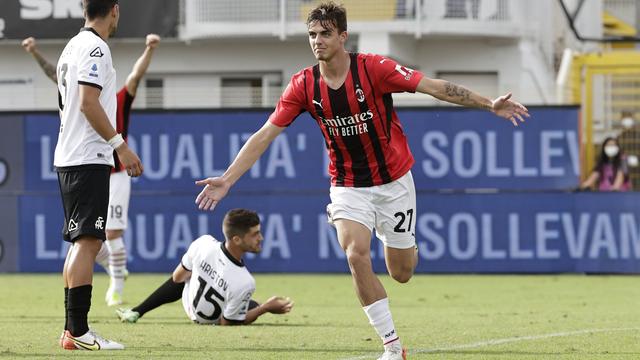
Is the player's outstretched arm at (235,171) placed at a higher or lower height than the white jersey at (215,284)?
higher

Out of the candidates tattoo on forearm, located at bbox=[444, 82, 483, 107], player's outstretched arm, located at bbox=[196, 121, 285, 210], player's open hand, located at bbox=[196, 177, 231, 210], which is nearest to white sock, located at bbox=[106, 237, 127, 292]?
player's outstretched arm, located at bbox=[196, 121, 285, 210]

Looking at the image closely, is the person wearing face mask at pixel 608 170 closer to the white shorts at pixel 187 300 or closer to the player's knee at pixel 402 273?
the white shorts at pixel 187 300

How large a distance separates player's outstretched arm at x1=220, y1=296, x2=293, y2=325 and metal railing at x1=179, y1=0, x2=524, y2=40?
16.3m

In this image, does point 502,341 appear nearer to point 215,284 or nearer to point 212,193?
point 215,284

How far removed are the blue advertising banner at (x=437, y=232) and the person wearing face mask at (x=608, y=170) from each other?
445 millimetres

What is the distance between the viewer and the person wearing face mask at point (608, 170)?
19.3 metres

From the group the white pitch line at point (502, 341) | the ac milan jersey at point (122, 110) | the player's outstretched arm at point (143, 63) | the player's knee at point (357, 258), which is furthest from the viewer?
the ac milan jersey at point (122, 110)

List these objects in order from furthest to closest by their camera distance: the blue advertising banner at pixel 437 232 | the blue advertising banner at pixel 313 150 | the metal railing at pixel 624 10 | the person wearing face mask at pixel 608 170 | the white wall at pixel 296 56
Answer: the metal railing at pixel 624 10 < the white wall at pixel 296 56 < the person wearing face mask at pixel 608 170 < the blue advertising banner at pixel 313 150 < the blue advertising banner at pixel 437 232

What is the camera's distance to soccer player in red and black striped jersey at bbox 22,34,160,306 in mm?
13461

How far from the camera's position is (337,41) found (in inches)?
345

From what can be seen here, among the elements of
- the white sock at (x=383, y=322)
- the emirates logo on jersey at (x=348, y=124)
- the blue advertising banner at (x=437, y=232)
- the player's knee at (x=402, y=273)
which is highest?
the emirates logo on jersey at (x=348, y=124)

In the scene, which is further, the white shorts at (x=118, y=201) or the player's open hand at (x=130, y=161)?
the white shorts at (x=118, y=201)

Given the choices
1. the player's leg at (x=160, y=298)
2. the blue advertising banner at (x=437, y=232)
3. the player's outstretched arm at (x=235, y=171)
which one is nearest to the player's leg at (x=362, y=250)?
the player's outstretched arm at (x=235, y=171)

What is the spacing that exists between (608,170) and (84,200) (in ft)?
38.5
